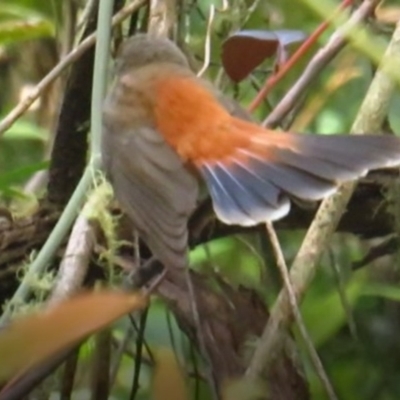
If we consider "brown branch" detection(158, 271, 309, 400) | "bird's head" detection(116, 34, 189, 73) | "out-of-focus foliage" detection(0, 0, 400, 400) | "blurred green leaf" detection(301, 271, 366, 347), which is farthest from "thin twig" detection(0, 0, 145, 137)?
"blurred green leaf" detection(301, 271, 366, 347)

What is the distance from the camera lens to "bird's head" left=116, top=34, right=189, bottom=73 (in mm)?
1644

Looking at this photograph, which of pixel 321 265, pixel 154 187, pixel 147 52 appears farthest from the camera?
pixel 321 265

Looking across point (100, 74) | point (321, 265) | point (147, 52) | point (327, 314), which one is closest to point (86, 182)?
point (100, 74)

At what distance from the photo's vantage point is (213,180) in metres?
1.46

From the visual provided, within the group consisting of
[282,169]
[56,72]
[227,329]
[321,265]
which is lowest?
[321,265]

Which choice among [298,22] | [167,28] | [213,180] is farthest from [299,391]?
[298,22]

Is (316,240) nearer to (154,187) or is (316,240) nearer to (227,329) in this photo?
(227,329)

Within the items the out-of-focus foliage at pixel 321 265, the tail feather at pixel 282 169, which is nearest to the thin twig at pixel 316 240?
the tail feather at pixel 282 169

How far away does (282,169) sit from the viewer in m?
1.45

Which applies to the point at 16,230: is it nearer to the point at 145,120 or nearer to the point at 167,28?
the point at 145,120

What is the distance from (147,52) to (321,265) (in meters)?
0.55

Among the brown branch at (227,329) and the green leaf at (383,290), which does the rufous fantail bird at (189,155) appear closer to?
the brown branch at (227,329)

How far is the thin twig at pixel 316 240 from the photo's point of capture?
1.14m

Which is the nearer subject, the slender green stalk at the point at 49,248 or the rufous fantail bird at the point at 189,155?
the slender green stalk at the point at 49,248
